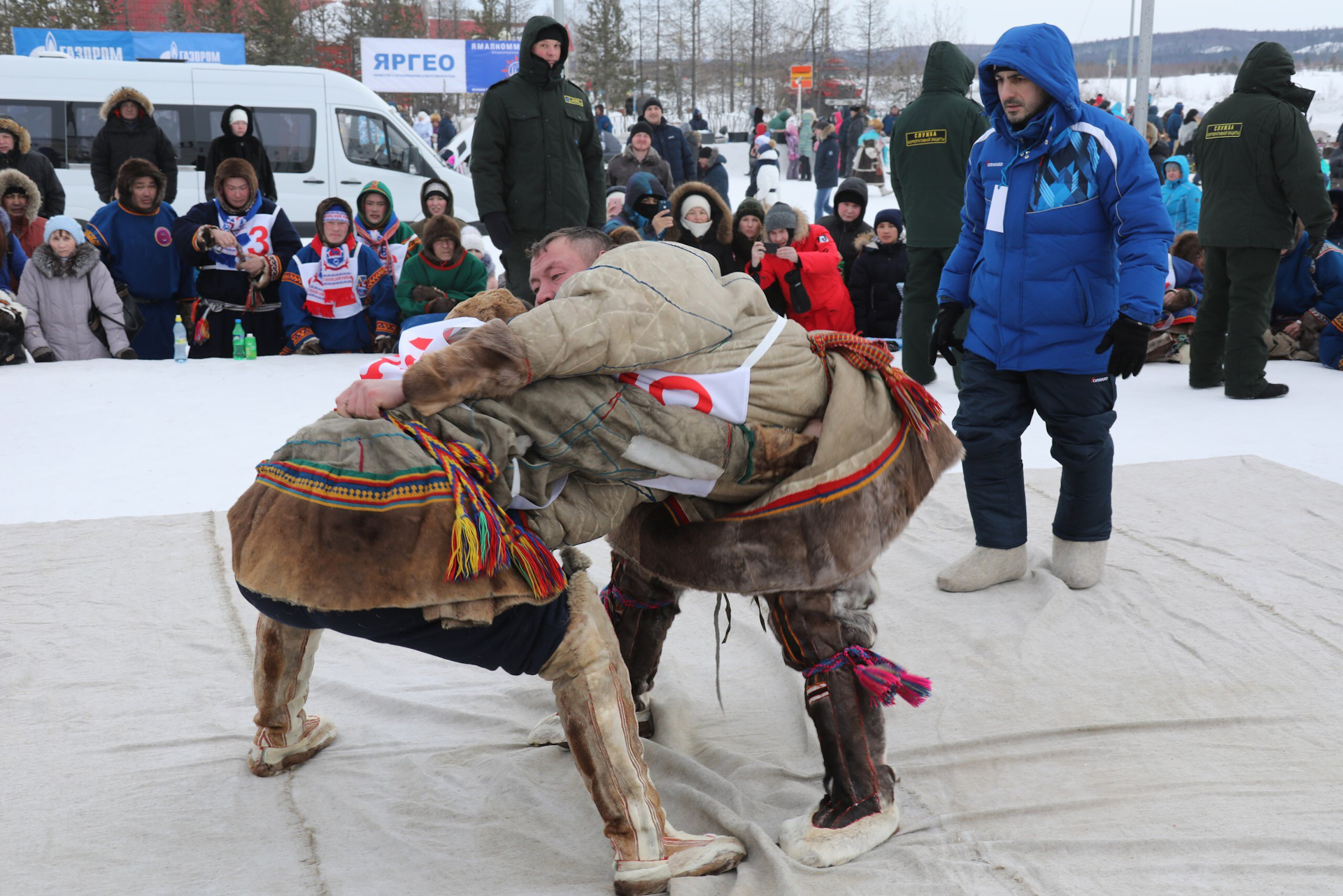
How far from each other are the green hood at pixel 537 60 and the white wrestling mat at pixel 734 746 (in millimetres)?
2912

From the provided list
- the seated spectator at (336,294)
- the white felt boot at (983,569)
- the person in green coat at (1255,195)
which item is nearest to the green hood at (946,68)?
the person in green coat at (1255,195)

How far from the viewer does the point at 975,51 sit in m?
81.7

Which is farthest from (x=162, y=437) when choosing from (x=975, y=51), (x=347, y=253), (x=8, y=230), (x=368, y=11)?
(x=975, y=51)

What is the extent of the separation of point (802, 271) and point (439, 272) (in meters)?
2.06

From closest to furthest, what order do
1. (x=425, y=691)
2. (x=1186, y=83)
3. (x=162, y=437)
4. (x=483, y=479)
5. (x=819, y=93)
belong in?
(x=483, y=479)
(x=425, y=691)
(x=162, y=437)
(x=819, y=93)
(x=1186, y=83)

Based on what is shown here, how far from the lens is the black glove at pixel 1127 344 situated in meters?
2.80

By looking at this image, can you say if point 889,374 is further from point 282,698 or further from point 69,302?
point 69,302

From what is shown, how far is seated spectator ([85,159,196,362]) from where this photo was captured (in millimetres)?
6094

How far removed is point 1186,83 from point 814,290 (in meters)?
68.3

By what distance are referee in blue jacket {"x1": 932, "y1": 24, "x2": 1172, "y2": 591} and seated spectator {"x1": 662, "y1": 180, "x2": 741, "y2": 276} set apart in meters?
3.34

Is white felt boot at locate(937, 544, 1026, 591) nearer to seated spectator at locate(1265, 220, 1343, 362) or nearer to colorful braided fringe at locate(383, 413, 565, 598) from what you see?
colorful braided fringe at locate(383, 413, 565, 598)

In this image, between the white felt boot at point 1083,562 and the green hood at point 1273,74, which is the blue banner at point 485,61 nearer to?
the green hood at point 1273,74

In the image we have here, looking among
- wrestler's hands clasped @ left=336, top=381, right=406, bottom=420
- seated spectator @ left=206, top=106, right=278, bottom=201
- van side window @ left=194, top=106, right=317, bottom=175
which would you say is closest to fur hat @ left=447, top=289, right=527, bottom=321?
wrestler's hands clasped @ left=336, top=381, right=406, bottom=420

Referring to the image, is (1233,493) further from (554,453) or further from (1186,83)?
(1186,83)
